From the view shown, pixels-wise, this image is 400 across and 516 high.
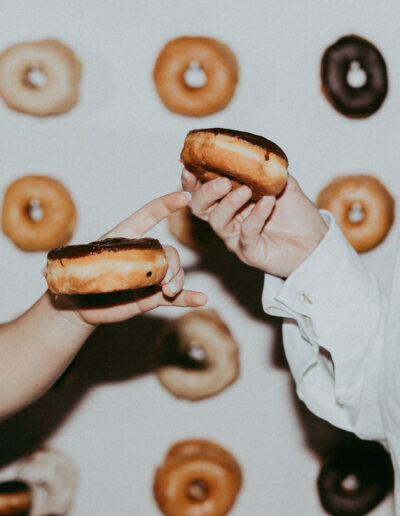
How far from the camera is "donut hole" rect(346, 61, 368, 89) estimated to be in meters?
1.08

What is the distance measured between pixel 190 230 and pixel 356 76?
0.44m

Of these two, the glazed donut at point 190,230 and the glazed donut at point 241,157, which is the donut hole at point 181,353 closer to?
the glazed donut at point 190,230

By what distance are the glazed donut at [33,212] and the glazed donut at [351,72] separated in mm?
562

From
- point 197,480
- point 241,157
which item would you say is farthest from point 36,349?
point 197,480

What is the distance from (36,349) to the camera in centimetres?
86

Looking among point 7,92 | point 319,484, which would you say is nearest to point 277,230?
point 7,92

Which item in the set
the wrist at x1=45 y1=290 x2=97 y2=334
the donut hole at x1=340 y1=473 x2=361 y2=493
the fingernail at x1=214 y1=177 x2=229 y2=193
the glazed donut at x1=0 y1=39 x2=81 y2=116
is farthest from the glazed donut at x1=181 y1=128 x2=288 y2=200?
the donut hole at x1=340 y1=473 x2=361 y2=493

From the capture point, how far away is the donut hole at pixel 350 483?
124 cm

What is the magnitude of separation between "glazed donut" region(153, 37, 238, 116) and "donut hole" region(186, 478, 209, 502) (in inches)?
31.2

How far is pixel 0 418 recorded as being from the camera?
2.95 ft

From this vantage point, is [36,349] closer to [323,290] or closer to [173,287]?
[173,287]

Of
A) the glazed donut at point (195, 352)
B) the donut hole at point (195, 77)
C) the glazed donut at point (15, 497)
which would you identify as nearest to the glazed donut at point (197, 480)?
the glazed donut at point (195, 352)

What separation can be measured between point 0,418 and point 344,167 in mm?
792

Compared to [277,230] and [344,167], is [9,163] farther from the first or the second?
[344,167]
